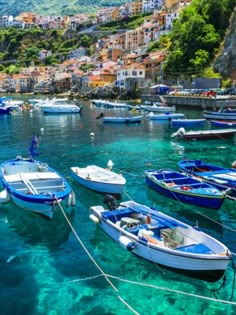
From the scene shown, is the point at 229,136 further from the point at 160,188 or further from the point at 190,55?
the point at 190,55

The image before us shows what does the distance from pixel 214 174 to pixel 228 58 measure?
68759 millimetres

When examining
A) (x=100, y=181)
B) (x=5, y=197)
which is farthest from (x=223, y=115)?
(x=5, y=197)

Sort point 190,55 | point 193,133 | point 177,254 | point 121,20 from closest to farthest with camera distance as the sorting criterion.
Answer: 1. point 177,254
2. point 193,133
3. point 190,55
4. point 121,20

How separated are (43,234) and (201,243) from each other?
6.51 meters

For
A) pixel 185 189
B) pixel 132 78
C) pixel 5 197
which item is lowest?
pixel 5 197

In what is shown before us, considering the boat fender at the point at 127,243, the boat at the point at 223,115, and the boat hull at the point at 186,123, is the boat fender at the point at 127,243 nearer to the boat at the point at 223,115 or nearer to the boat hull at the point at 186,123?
the boat hull at the point at 186,123

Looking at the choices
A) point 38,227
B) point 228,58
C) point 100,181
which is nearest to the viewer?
point 38,227

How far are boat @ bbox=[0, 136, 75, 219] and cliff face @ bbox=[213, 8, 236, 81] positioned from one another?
6937 cm

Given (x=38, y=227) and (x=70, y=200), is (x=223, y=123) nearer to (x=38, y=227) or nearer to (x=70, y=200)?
(x=70, y=200)

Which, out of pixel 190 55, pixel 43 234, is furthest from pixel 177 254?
pixel 190 55

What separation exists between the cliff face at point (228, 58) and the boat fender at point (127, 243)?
3024 inches

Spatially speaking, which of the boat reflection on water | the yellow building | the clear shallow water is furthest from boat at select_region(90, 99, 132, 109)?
the yellow building

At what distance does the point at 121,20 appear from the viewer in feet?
648

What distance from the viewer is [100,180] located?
2223 centimetres
